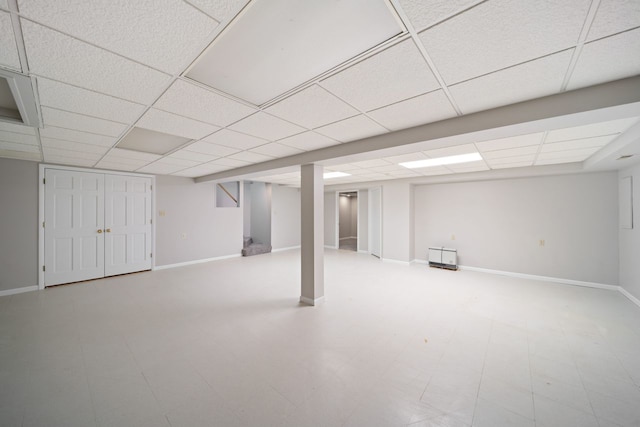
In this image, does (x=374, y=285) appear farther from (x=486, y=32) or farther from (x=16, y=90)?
(x=16, y=90)

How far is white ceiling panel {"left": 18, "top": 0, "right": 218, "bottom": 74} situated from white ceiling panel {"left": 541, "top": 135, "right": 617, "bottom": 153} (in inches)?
169

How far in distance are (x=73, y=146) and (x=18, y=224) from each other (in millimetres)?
2395

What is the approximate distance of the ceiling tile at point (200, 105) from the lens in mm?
1854

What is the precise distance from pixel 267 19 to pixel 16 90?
6.92ft

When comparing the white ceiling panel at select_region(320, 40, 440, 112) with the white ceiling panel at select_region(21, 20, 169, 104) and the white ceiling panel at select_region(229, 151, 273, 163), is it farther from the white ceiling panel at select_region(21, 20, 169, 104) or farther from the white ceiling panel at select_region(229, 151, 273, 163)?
the white ceiling panel at select_region(229, 151, 273, 163)

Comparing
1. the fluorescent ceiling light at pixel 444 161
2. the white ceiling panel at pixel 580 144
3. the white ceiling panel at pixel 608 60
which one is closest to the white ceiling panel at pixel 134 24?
the white ceiling panel at pixel 608 60

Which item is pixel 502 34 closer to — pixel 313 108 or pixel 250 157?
pixel 313 108

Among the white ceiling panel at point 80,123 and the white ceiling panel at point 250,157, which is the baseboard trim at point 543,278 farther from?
the white ceiling panel at point 80,123

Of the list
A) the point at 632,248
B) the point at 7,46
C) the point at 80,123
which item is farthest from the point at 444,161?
the point at 80,123

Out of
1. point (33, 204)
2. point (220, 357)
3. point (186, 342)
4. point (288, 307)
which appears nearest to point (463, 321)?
point (288, 307)

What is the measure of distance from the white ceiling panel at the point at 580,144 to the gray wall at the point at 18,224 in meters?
8.49

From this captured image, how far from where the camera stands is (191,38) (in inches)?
51.2

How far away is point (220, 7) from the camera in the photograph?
1111 millimetres

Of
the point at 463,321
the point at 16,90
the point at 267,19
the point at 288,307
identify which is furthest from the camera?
the point at 288,307
